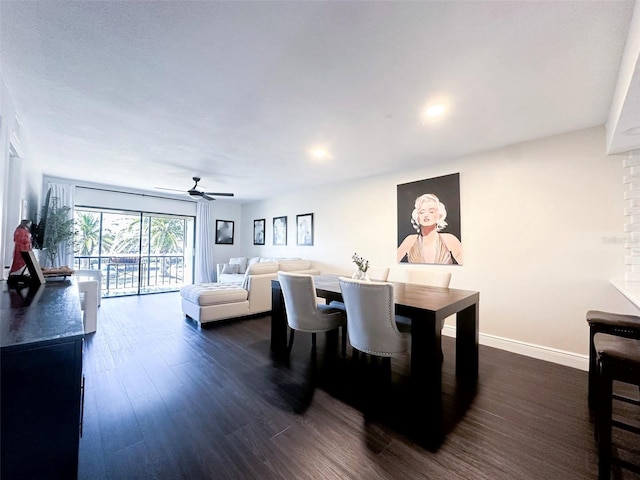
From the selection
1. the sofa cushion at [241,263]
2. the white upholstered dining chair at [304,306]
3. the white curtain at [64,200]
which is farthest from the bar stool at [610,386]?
the white curtain at [64,200]

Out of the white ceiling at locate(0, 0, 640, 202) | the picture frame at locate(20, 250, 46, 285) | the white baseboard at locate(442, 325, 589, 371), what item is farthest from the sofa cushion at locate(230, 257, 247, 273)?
the white baseboard at locate(442, 325, 589, 371)

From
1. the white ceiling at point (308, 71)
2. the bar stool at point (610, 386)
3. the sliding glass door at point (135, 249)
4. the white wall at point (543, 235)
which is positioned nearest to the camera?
the bar stool at point (610, 386)

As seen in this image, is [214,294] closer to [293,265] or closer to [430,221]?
[293,265]

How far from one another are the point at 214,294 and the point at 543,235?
4276 mm

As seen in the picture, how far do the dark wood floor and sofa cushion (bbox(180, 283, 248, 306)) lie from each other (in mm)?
976

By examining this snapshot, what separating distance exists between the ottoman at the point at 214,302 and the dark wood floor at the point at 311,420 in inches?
35.7

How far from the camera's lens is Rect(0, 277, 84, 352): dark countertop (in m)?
0.89

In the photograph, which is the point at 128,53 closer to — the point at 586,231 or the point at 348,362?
the point at 348,362

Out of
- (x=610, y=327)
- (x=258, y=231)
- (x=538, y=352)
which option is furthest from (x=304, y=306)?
(x=258, y=231)

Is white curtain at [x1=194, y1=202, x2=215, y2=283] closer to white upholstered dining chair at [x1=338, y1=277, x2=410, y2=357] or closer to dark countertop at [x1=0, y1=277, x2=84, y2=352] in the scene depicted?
dark countertop at [x1=0, y1=277, x2=84, y2=352]

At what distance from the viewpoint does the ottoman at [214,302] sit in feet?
12.5

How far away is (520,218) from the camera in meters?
3.07

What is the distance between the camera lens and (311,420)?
1.83 m

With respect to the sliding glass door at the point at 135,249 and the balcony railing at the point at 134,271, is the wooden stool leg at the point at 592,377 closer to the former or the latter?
the sliding glass door at the point at 135,249
